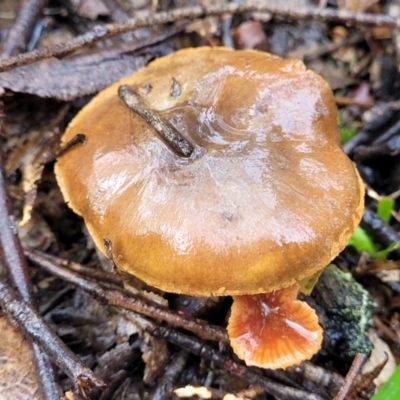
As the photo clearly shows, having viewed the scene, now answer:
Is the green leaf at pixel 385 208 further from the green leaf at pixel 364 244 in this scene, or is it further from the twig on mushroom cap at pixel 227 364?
the twig on mushroom cap at pixel 227 364

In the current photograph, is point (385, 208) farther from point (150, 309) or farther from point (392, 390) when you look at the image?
point (150, 309)

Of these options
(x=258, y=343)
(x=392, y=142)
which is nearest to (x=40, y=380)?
(x=258, y=343)

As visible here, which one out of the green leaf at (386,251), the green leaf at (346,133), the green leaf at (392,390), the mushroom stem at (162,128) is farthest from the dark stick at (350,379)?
the green leaf at (346,133)

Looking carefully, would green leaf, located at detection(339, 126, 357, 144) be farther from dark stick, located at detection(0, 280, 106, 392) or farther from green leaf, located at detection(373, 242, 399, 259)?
dark stick, located at detection(0, 280, 106, 392)

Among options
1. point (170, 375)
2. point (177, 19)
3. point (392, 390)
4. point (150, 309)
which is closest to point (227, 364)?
point (170, 375)

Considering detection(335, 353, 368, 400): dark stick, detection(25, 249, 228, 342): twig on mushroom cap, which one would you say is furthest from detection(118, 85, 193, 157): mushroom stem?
detection(335, 353, 368, 400): dark stick
